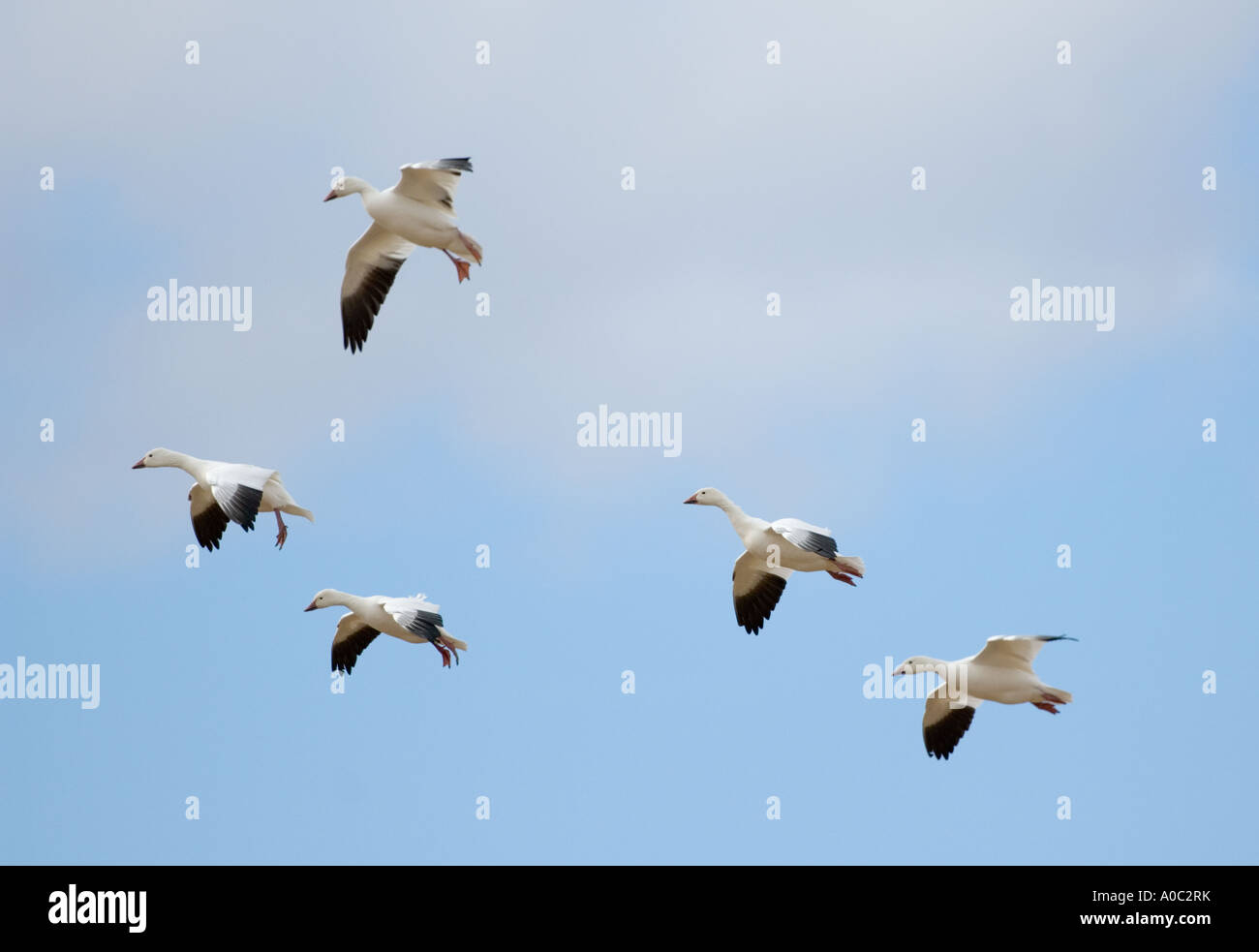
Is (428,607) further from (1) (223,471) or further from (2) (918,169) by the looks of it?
(2) (918,169)

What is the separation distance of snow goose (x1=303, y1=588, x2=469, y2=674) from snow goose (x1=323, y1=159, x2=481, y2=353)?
307 cm

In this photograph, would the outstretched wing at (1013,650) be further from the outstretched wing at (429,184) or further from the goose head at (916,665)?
the outstretched wing at (429,184)

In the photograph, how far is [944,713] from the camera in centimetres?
2281

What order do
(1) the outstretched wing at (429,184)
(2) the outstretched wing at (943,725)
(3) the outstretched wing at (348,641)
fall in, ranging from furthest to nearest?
(3) the outstretched wing at (348,641)
(2) the outstretched wing at (943,725)
(1) the outstretched wing at (429,184)

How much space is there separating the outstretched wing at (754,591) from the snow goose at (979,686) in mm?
2441

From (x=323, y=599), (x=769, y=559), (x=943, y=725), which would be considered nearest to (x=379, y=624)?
(x=323, y=599)

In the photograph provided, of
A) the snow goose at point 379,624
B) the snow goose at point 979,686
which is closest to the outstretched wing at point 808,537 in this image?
the snow goose at point 979,686

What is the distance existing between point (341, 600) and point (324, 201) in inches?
177

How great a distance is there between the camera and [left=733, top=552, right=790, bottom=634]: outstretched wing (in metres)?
24.2

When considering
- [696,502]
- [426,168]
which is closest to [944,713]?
[696,502]

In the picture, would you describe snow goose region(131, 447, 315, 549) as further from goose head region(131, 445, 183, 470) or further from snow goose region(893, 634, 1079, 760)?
snow goose region(893, 634, 1079, 760)

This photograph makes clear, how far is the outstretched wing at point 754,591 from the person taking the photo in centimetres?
2416

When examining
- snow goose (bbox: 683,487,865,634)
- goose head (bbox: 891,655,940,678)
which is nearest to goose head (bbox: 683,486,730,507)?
snow goose (bbox: 683,487,865,634)

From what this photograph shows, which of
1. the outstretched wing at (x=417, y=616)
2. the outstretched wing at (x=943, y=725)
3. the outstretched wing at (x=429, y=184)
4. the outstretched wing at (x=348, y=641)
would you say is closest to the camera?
the outstretched wing at (x=417, y=616)
